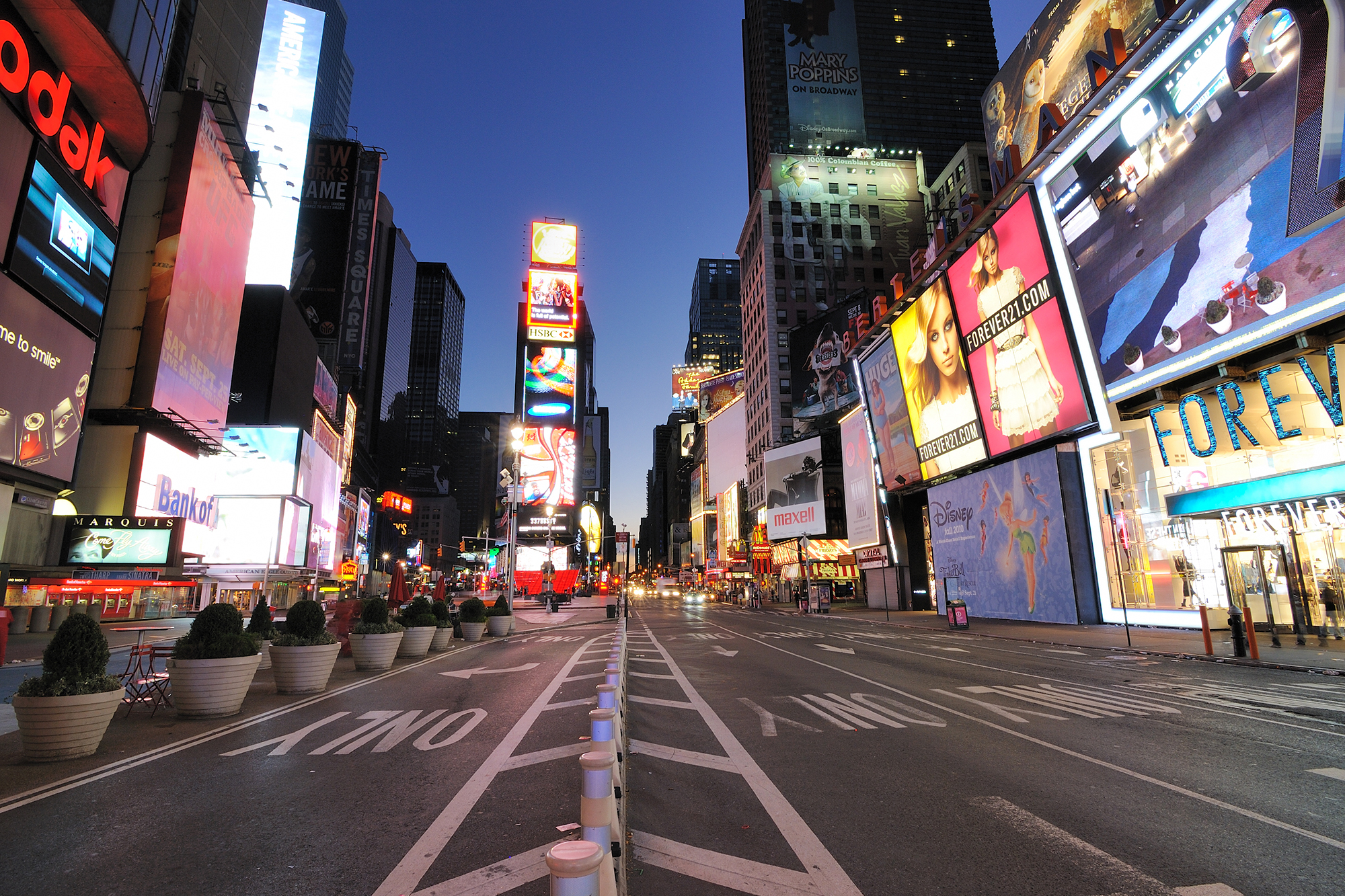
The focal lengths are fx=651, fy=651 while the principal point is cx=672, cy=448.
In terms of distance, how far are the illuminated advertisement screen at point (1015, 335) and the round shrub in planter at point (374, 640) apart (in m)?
26.8

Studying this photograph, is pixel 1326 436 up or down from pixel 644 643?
up

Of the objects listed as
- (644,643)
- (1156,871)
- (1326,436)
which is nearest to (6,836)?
(1156,871)

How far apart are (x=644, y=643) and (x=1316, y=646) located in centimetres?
1937

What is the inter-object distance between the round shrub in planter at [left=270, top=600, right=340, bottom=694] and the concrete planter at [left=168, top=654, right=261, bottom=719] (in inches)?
70.5

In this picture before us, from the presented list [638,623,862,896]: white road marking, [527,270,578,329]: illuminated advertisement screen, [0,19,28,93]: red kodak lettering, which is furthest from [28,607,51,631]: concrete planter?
[527,270,578,329]: illuminated advertisement screen

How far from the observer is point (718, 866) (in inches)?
178

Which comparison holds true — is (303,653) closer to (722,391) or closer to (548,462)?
(548,462)

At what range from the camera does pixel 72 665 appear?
7582mm

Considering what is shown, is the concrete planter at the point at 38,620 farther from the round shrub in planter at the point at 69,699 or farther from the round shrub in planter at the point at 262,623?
the round shrub in planter at the point at 69,699

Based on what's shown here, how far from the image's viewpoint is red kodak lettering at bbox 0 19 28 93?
1891 cm

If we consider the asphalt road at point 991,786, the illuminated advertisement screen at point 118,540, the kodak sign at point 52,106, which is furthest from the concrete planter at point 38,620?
the asphalt road at point 991,786

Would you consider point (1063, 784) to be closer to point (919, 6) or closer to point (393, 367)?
point (919, 6)

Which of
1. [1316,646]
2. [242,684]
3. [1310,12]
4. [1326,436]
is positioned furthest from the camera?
[1326,436]

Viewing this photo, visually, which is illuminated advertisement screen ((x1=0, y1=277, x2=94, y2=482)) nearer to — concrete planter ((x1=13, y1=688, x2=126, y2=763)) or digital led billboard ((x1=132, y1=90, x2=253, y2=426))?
digital led billboard ((x1=132, y1=90, x2=253, y2=426))
